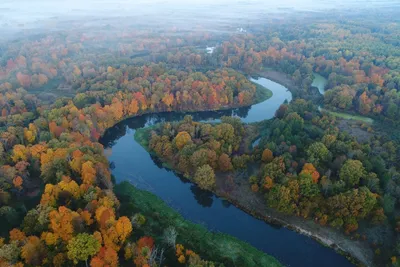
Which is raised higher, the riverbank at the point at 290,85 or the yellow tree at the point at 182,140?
the yellow tree at the point at 182,140

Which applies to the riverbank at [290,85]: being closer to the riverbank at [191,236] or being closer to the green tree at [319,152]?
the green tree at [319,152]

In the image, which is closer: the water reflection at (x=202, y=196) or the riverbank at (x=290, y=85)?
the water reflection at (x=202, y=196)

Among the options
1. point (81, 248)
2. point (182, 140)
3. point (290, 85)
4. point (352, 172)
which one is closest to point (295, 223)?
point (352, 172)

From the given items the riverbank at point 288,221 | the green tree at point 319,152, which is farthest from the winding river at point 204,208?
the green tree at point 319,152

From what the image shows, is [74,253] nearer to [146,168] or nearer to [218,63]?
[146,168]

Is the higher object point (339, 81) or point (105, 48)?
point (105, 48)

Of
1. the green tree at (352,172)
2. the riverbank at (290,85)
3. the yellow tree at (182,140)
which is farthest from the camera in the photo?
the riverbank at (290,85)

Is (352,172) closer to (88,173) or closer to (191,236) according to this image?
(191,236)

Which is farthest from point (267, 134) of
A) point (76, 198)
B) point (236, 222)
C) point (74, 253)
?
point (74, 253)
